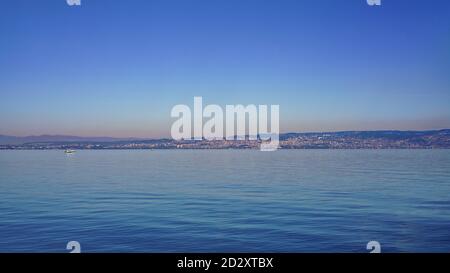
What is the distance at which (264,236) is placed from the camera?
55.8ft

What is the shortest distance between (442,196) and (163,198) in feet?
63.4

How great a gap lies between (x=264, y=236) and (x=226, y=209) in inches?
294

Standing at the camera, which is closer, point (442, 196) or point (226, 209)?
point (226, 209)
